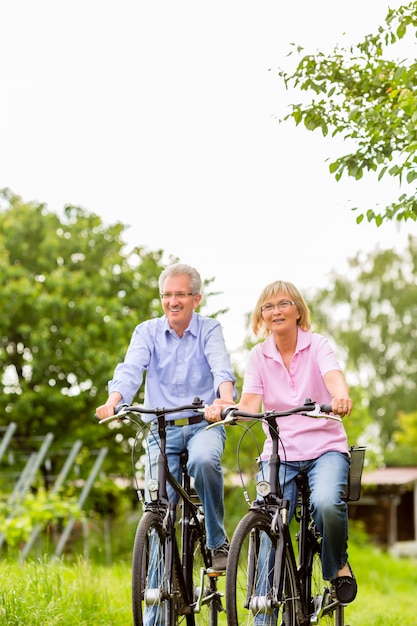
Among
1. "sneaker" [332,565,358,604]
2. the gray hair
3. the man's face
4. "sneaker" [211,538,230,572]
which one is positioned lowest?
"sneaker" [332,565,358,604]

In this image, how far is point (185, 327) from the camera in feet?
16.2

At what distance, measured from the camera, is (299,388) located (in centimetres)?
468

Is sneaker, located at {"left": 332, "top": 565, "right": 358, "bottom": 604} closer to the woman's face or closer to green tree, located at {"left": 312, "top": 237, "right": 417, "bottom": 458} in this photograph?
the woman's face

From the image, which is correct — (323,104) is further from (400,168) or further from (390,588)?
(390,588)

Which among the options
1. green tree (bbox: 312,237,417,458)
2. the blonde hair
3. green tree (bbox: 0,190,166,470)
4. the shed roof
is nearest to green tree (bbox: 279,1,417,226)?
the blonde hair

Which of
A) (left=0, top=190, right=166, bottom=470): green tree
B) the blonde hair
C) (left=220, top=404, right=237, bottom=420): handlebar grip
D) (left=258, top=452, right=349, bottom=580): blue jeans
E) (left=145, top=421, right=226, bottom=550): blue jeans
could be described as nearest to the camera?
(left=220, top=404, right=237, bottom=420): handlebar grip

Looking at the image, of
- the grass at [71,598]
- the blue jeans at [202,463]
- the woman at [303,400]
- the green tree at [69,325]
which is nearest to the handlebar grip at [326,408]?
the woman at [303,400]

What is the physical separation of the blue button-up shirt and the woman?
0.20 meters

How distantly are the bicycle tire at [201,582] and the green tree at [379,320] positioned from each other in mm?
29771

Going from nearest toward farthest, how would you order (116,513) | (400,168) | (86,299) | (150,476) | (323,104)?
1. (150,476)
2. (400,168)
3. (323,104)
4. (86,299)
5. (116,513)

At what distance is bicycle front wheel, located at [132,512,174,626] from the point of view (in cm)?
400

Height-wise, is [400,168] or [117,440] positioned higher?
[400,168]

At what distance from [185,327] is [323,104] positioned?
1785 mm

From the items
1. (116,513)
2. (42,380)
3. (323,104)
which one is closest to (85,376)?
(42,380)
